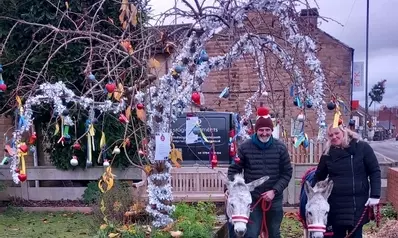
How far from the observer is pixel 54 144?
406 inches

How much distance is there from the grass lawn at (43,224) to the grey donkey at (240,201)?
11.4ft

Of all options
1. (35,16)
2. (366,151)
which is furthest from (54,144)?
(366,151)

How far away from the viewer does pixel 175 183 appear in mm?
9016

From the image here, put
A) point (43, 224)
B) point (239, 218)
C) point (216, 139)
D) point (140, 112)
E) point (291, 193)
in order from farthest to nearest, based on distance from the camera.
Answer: point (216, 139) → point (291, 193) → point (43, 224) → point (140, 112) → point (239, 218)

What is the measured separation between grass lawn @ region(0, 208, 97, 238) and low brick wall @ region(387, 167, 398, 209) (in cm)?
504

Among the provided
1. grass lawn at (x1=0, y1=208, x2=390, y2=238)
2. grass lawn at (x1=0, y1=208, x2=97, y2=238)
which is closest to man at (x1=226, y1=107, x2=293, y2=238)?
grass lawn at (x1=0, y1=208, x2=390, y2=238)

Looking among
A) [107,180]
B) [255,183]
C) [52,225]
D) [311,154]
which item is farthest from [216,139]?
[255,183]

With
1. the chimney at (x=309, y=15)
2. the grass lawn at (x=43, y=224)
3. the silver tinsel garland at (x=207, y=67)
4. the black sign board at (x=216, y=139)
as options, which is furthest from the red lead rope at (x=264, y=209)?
the black sign board at (x=216, y=139)

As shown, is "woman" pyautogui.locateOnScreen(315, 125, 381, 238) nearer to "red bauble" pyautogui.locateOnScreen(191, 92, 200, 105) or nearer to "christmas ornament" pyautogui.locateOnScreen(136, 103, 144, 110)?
"red bauble" pyautogui.locateOnScreen(191, 92, 200, 105)

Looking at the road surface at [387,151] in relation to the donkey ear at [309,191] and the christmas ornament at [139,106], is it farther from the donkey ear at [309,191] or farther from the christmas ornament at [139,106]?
the christmas ornament at [139,106]

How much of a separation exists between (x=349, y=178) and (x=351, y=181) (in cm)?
3

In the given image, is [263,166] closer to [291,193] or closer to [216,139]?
[291,193]

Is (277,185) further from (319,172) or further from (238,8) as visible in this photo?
(238,8)

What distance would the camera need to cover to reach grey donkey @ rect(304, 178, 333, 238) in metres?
3.95
